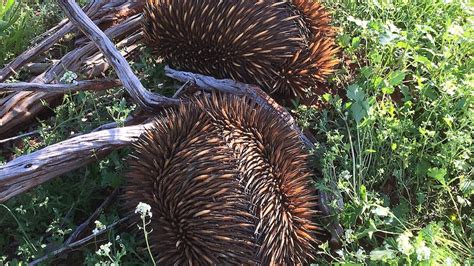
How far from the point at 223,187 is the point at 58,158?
89cm

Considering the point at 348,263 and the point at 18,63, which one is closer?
the point at 348,263

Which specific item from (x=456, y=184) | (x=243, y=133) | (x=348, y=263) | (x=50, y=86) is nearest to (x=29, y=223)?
(x=50, y=86)

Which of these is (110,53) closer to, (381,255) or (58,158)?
(58,158)

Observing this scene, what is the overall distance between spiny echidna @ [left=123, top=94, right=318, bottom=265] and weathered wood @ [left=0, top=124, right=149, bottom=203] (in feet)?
0.61

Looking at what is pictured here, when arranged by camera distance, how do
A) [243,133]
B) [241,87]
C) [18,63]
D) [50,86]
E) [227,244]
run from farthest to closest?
[18,63], [241,87], [50,86], [243,133], [227,244]

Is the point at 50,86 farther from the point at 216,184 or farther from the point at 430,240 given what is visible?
the point at 430,240

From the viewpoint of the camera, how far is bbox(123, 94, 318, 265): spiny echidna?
2439 mm

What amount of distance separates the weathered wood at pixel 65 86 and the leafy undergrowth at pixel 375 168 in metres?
0.12

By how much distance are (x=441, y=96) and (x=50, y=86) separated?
6.93 feet

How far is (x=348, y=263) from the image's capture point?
2441mm

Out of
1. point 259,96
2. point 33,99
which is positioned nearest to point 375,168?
point 259,96

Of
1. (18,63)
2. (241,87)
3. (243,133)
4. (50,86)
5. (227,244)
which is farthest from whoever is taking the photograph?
(18,63)

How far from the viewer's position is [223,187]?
97.7 inches

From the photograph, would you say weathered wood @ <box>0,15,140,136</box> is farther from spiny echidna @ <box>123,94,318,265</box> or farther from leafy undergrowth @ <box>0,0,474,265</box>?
spiny echidna @ <box>123,94,318,265</box>
